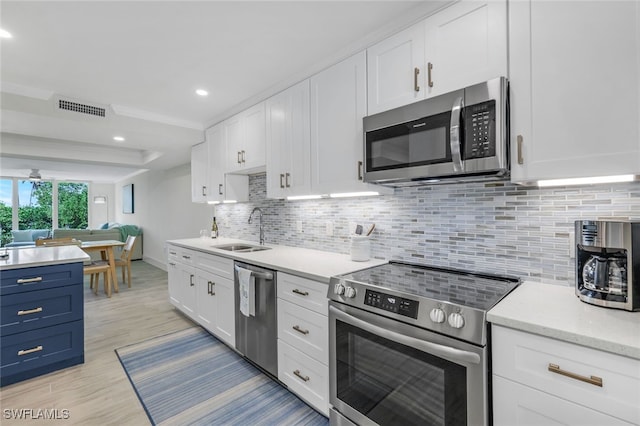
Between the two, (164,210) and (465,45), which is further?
(164,210)

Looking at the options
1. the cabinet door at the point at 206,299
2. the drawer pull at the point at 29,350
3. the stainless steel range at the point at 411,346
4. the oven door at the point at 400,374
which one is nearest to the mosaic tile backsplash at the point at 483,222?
the stainless steel range at the point at 411,346

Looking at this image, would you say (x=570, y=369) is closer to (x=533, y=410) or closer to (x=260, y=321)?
(x=533, y=410)

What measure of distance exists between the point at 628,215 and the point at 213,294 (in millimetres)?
2891

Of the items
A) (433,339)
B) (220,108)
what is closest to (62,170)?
(220,108)

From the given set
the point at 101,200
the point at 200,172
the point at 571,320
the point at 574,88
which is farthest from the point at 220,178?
the point at 101,200

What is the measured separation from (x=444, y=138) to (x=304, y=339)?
1438 millimetres

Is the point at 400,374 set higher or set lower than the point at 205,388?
higher

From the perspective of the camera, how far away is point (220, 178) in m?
3.48

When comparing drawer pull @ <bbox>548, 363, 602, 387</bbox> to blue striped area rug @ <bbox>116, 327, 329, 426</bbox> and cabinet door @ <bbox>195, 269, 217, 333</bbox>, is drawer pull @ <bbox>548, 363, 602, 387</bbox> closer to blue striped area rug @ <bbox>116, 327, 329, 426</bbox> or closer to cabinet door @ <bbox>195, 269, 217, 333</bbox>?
blue striped area rug @ <bbox>116, 327, 329, 426</bbox>

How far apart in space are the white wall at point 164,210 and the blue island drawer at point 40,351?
8.05ft

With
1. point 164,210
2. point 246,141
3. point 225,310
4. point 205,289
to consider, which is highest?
point 246,141

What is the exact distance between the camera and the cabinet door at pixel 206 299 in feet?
8.96

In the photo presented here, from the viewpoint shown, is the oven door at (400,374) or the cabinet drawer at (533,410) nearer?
the cabinet drawer at (533,410)

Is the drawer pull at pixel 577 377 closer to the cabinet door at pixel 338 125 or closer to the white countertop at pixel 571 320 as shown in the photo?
the white countertop at pixel 571 320
